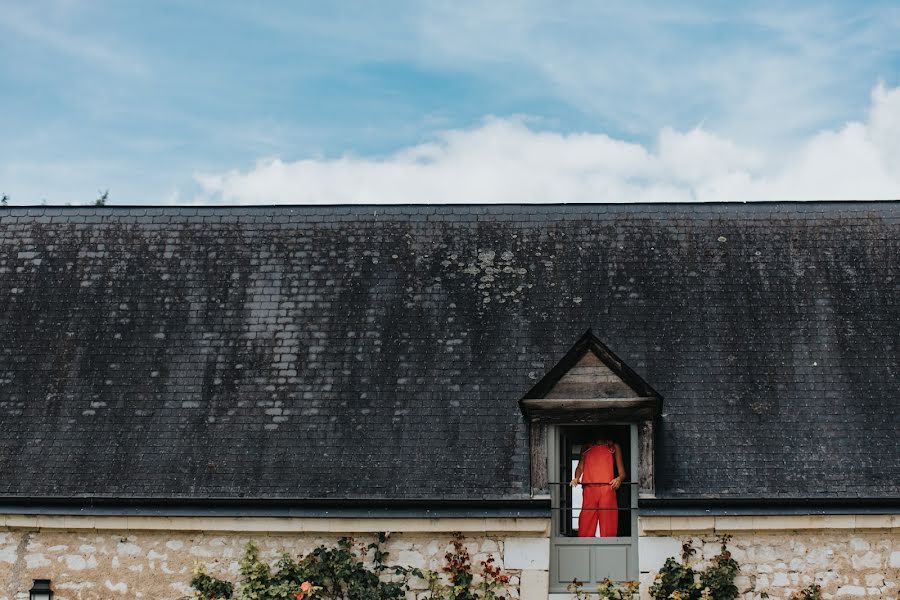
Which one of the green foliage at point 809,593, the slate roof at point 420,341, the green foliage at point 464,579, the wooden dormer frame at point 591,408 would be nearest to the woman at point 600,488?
the wooden dormer frame at point 591,408

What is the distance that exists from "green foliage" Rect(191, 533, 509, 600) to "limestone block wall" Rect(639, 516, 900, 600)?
5.28 ft

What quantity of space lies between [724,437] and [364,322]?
3901 mm

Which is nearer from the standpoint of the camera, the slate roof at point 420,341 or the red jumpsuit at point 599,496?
the slate roof at point 420,341

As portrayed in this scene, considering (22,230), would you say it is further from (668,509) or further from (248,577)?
(668,509)

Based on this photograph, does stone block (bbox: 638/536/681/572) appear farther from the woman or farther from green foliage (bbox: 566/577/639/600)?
the woman

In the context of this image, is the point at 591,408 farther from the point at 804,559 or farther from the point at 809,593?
the point at 809,593

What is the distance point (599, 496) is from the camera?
10.8 m

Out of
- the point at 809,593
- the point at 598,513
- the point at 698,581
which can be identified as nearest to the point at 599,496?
the point at 598,513

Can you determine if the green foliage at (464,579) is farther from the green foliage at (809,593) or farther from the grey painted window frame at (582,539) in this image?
the green foliage at (809,593)

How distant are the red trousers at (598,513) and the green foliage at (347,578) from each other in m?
1.05

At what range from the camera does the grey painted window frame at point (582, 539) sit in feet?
34.4

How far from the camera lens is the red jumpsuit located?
10836 millimetres

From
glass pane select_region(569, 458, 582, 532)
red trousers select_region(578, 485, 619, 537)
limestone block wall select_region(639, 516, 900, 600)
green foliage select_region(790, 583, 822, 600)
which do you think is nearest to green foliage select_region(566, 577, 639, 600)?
limestone block wall select_region(639, 516, 900, 600)

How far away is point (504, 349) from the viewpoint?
1158cm
